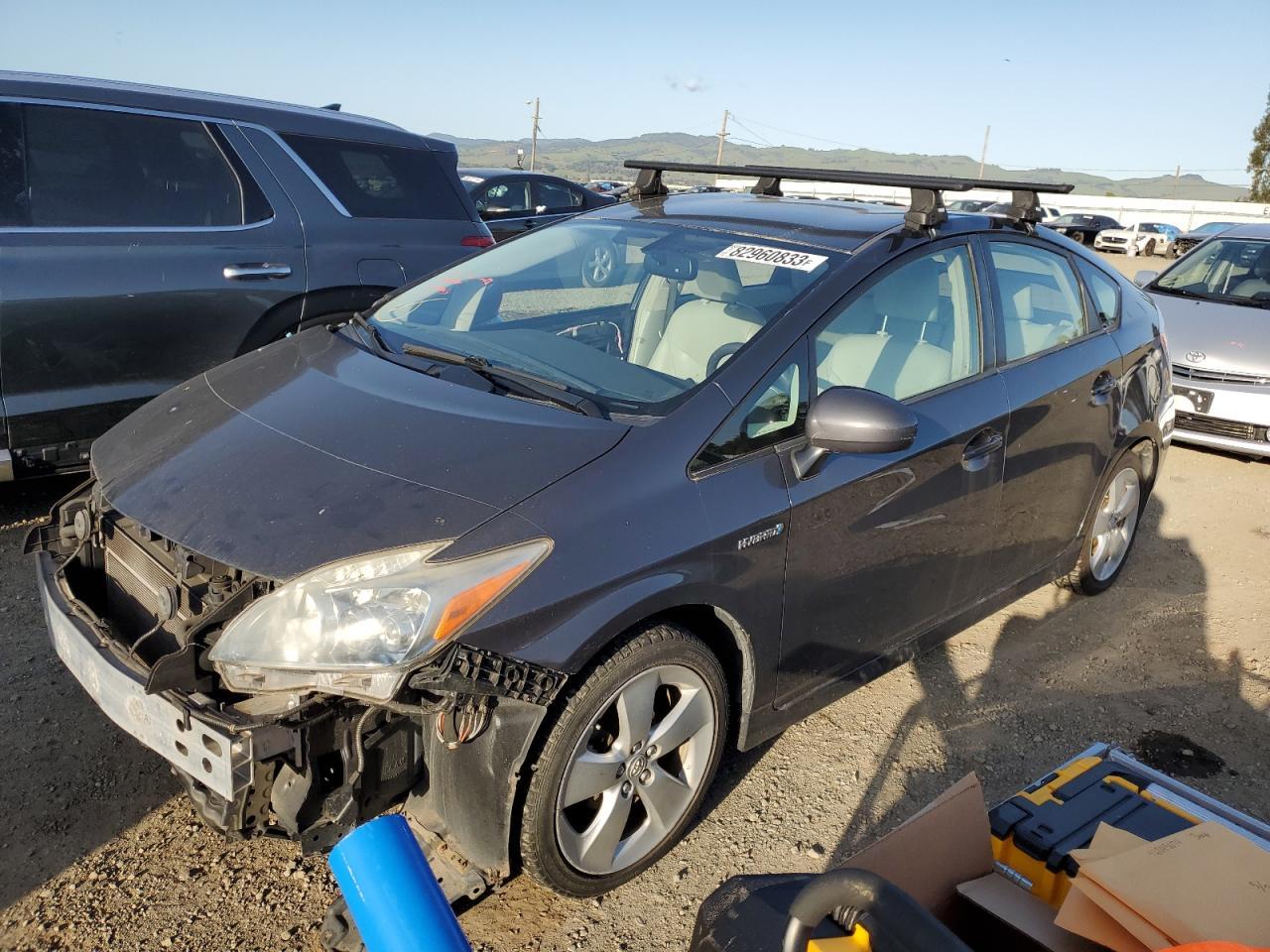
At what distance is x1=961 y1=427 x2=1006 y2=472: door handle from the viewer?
3.11 m

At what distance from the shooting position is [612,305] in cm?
334

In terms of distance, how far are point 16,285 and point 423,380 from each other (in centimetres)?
222

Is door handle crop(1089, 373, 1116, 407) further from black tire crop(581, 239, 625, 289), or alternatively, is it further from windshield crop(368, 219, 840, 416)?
black tire crop(581, 239, 625, 289)

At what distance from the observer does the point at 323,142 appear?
15.9ft

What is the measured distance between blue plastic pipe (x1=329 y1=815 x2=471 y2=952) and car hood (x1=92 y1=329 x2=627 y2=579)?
1245mm

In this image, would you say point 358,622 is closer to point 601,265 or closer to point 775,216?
point 601,265

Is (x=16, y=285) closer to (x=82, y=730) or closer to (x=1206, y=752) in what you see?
(x=82, y=730)

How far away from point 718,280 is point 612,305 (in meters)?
0.41

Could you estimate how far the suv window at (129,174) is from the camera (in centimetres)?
404

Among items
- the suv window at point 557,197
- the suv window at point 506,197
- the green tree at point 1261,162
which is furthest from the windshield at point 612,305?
A: the green tree at point 1261,162

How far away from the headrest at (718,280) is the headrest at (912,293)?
17.1 inches

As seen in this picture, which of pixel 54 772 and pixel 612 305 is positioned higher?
pixel 612 305

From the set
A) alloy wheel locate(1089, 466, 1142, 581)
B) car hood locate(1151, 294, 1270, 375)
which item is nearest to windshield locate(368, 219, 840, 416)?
alloy wheel locate(1089, 466, 1142, 581)

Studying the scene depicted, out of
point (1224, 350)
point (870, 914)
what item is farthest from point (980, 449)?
point (1224, 350)
